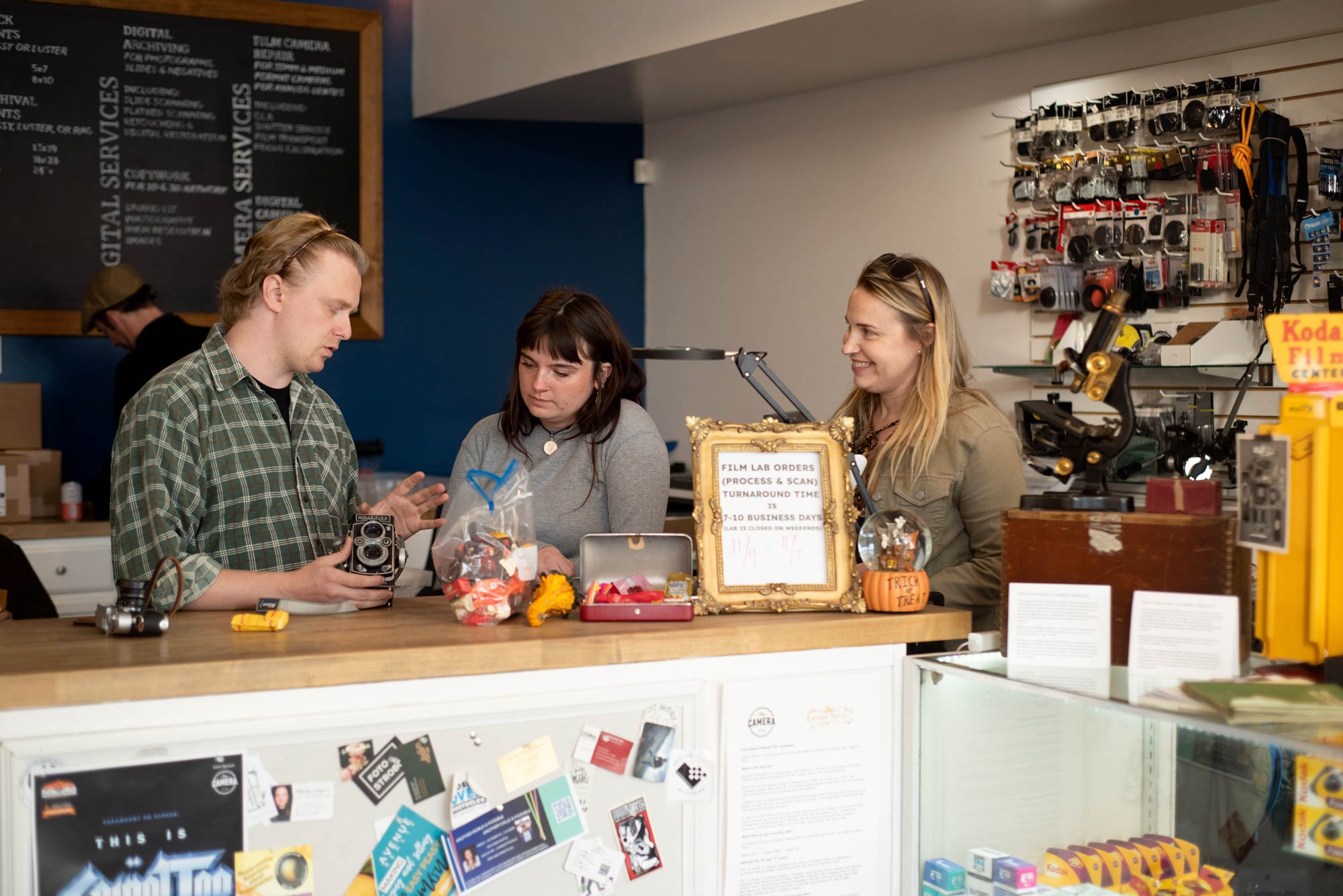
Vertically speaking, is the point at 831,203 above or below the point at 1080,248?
above

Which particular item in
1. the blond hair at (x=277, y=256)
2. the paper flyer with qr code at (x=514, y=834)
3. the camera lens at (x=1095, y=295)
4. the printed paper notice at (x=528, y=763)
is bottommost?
the paper flyer with qr code at (x=514, y=834)

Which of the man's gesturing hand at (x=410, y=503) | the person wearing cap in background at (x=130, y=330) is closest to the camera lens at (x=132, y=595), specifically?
the man's gesturing hand at (x=410, y=503)

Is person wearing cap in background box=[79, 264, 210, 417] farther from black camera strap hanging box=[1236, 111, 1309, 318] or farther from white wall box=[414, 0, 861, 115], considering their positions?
black camera strap hanging box=[1236, 111, 1309, 318]

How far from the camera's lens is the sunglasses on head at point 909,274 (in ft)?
7.16

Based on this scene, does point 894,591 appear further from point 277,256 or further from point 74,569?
point 74,569

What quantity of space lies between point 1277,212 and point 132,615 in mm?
2542

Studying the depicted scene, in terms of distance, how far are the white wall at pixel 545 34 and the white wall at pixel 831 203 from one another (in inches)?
20.8

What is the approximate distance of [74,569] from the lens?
3846 mm

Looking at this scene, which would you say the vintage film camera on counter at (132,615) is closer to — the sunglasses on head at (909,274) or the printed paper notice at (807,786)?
the printed paper notice at (807,786)

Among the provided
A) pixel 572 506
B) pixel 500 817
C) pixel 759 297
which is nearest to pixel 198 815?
pixel 500 817

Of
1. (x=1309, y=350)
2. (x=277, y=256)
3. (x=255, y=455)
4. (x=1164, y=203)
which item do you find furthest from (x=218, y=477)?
(x=1164, y=203)

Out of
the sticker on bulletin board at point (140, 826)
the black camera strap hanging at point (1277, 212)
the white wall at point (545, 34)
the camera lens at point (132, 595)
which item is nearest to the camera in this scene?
the sticker on bulletin board at point (140, 826)

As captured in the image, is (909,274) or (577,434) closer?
(909,274)

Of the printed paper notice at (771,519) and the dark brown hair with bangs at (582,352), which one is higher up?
the dark brown hair with bangs at (582,352)
